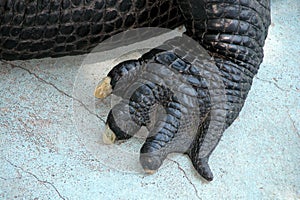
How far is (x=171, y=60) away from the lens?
5.48ft

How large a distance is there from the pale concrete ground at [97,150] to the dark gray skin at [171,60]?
0.06 metres

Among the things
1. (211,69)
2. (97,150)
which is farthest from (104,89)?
(211,69)

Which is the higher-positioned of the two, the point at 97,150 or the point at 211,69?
the point at 211,69

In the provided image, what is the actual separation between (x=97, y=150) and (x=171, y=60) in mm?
331

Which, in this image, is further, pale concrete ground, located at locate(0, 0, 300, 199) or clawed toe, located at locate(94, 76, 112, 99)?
clawed toe, located at locate(94, 76, 112, 99)

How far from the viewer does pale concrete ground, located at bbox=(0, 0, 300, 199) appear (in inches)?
59.7

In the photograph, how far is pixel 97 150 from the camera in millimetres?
1604

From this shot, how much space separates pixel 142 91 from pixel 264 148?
399mm

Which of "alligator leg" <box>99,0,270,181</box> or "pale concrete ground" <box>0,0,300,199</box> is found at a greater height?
"alligator leg" <box>99,0,270,181</box>

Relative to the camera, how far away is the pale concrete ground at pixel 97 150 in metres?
1.52

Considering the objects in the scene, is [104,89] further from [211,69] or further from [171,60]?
[211,69]

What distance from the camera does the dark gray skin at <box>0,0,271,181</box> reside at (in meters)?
1.61

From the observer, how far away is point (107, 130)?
1.60 metres

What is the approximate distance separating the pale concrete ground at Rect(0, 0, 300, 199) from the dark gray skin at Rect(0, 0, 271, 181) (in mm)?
56
